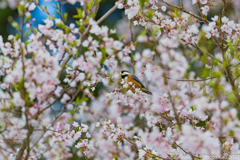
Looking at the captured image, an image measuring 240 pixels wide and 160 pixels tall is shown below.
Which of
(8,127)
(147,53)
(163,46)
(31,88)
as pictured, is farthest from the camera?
(8,127)

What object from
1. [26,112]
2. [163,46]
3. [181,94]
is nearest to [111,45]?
[163,46]

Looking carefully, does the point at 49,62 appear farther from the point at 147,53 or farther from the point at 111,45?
the point at 147,53

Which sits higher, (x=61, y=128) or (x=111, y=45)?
(x=111, y=45)

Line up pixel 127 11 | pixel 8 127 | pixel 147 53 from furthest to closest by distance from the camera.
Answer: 1. pixel 127 11
2. pixel 8 127
3. pixel 147 53

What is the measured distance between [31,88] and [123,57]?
78 cm

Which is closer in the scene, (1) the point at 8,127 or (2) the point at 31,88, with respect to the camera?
(2) the point at 31,88

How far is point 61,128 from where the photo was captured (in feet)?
7.59

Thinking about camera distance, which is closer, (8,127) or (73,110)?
(73,110)

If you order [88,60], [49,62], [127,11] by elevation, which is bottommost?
[49,62]

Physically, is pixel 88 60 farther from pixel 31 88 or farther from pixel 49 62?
pixel 31 88

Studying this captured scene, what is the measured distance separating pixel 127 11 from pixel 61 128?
1.34m

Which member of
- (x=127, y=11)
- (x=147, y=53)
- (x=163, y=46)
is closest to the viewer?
→ (x=147, y=53)

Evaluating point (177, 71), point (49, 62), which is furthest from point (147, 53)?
point (49, 62)

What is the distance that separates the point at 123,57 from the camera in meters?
2.11
